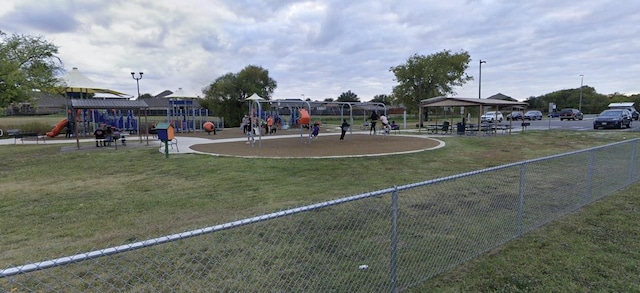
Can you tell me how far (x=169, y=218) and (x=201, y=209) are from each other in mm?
599

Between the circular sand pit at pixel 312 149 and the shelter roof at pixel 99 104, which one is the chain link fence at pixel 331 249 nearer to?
the circular sand pit at pixel 312 149

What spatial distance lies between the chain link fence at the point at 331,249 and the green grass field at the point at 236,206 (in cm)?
31

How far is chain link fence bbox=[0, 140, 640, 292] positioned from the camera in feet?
11.3

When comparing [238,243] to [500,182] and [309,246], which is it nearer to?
[309,246]

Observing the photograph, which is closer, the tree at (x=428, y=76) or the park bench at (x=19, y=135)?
the park bench at (x=19, y=135)

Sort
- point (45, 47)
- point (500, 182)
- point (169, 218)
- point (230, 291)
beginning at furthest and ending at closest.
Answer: point (45, 47), point (500, 182), point (169, 218), point (230, 291)

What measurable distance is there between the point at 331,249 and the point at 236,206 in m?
2.43

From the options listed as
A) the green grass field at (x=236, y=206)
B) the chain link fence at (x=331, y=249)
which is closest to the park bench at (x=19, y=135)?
the green grass field at (x=236, y=206)

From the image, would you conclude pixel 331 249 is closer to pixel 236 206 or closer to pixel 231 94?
pixel 236 206

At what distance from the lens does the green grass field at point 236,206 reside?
3803 mm

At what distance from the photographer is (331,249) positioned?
14.3 ft

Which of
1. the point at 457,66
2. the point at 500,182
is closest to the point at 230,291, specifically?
the point at 500,182

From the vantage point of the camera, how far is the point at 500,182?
812 centimetres

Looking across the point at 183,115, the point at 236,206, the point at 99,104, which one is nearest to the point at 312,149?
the point at 236,206
